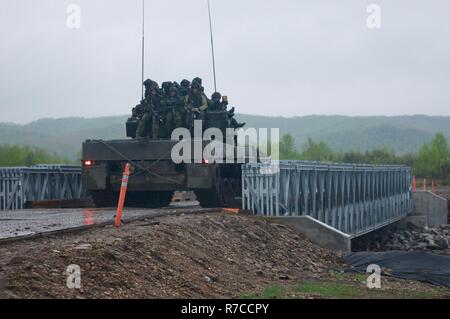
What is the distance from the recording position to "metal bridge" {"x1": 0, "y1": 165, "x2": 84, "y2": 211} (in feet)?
83.6

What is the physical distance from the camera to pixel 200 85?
25.7m

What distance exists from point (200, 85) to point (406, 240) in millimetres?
13020

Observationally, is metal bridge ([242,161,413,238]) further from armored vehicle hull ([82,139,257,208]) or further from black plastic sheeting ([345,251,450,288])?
black plastic sheeting ([345,251,450,288])

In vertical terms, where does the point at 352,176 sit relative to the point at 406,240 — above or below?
above

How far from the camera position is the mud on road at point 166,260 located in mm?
10531

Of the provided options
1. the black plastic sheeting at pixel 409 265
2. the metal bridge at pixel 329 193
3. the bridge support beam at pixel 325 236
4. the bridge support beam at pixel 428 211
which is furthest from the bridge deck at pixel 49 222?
the bridge support beam at pixel 428 211

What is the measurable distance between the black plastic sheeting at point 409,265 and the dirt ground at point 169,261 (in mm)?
448

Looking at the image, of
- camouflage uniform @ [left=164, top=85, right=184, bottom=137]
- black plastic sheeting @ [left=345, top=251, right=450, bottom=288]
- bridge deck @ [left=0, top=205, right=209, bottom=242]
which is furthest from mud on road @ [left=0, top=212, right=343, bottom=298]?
camouflage uniform @ [left=164, top=85, right=184, bottom=137]

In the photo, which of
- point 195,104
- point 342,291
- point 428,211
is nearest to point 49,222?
point 342,291

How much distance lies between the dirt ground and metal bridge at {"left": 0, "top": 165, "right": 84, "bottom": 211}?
8.46 metres

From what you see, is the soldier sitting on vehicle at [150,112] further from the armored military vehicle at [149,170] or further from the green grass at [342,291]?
the green grass at [342,291]

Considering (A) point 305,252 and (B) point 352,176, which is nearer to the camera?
(A) point 305,252
